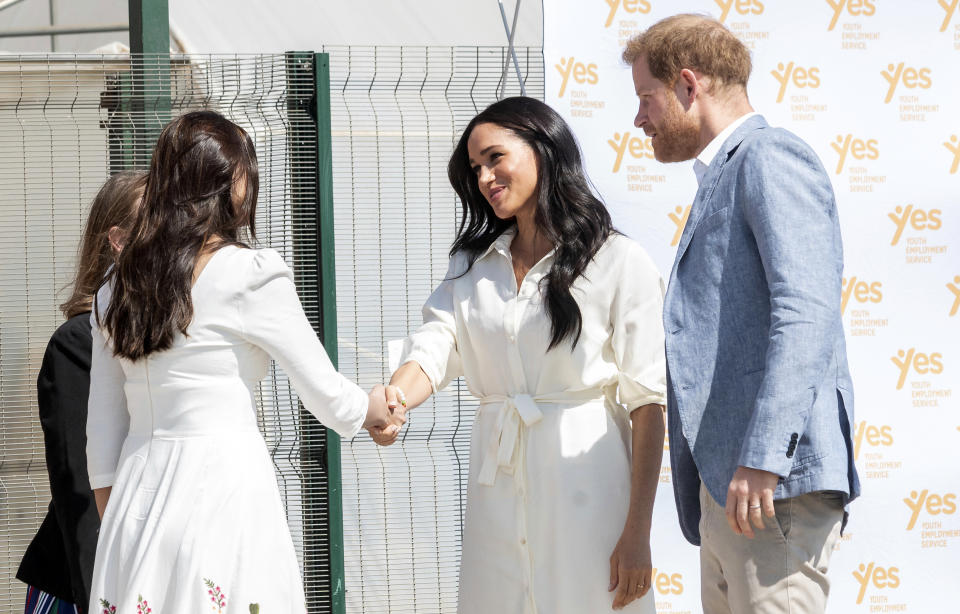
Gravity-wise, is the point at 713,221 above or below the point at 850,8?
below

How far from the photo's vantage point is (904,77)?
4023 millimetres

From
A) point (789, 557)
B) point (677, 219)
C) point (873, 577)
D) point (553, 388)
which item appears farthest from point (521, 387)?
point (873, 577)

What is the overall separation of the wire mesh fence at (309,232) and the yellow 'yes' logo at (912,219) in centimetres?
139

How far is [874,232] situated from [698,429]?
210 centimetres

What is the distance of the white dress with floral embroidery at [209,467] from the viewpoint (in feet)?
7.04

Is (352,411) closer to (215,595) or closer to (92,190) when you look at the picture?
(215,595)

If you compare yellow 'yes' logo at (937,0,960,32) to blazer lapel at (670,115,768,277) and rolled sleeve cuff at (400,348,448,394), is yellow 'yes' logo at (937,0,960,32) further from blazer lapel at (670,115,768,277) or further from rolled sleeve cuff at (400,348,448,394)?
rolled sleeve cuff at (400,348,448,394)

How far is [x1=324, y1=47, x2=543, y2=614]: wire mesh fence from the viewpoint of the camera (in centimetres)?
395

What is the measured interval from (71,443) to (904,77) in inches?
120

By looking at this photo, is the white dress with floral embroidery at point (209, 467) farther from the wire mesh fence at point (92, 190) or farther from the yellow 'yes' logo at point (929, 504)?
the yellow 'yes' logo at point (929, 504)

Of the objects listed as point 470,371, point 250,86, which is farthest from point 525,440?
point 250,86

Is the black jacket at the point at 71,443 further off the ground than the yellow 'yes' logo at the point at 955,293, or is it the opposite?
the yellow 'yes' logo at the point at 955,293

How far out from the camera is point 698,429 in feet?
7.39

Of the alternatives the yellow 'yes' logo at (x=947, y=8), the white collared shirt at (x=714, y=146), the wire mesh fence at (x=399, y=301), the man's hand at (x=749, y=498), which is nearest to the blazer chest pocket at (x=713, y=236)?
the white collared shirt at (x=714, y=146)
